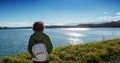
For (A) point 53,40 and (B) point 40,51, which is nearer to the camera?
(B) point 40,51

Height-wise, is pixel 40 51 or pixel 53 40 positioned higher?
pixel 40 51

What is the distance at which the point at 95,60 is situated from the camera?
40.2 ft

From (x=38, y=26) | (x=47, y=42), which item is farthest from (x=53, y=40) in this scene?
(x=38, y=26)

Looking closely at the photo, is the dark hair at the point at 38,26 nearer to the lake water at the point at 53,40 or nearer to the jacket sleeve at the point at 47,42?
the jacket sleeve at the point at 47,42

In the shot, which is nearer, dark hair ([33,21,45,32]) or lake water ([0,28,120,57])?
dark hair ([33,21,45,32])

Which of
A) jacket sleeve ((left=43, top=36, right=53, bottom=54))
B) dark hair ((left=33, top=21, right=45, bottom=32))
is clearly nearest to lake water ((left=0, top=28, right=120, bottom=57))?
jacket sleeve ((left=43, top=36, right=53, bottom=54))

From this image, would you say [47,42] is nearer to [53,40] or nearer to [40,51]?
[40,51]

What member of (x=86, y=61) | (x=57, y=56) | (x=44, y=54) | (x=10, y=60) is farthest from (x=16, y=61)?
(x=44, y=54)

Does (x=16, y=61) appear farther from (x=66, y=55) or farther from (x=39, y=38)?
(x=39, y=38)

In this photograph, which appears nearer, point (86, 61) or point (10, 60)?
point (10, 60)

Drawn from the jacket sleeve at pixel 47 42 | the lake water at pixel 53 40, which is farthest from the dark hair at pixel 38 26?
the lake water at pixel 53 40

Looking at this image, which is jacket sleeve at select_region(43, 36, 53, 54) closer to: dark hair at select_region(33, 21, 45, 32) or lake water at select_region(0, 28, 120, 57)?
dark hair at select_region(33, 21, 45, 32)

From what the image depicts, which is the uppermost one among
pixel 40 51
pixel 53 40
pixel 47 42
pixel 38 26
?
pixel 38 26

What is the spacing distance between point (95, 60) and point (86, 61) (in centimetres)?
54
